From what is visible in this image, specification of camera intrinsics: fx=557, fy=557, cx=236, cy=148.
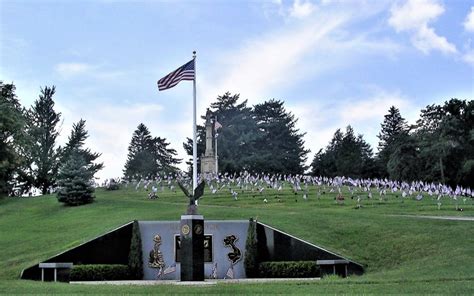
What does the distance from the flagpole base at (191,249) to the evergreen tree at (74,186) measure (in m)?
22.3

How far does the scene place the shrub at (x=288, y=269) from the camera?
19.2 m

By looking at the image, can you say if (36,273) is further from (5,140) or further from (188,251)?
(5,140)

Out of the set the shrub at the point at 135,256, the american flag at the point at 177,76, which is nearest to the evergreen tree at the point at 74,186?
the american flag at the point at 177,76

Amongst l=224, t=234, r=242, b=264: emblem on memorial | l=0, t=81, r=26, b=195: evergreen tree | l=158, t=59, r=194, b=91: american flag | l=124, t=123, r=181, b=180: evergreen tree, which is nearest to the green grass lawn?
l=224, t=234, r=242, b=264: emblem on memorial

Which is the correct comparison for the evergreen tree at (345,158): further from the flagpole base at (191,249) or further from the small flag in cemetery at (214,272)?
the flagpole base at (191,249)

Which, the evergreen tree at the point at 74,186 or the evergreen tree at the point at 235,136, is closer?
the evergreen tree at the point at 74,186

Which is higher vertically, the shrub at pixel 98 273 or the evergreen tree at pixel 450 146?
the evergreen tree at pixel 450 146

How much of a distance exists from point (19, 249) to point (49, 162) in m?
36.6

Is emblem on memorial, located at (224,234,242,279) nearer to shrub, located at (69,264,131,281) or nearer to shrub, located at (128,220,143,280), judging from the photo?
shrub, located at (128,220,143,280)

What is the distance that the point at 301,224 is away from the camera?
23391 millimetres

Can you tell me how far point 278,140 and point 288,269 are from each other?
6236 centimetres

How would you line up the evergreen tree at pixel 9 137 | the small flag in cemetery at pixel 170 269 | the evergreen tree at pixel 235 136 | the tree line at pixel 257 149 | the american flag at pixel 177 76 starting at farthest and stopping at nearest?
the evergreen tree at pixel 235 136 → the tree line at pixel 257 149 → the evergreen tree at pixel 9 137 → the american flag at pixel 177 76 → the small flag in cemetery at pixel 170 269

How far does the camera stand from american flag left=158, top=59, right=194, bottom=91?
86.4 ft

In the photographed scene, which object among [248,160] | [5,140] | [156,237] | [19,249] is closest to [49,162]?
[5,140]
